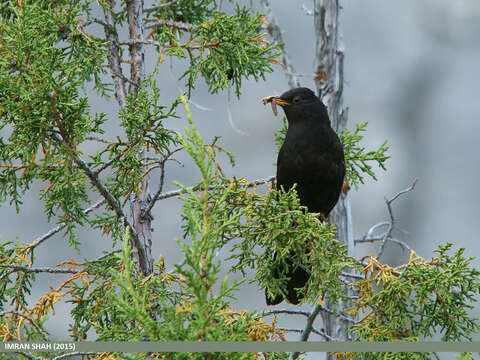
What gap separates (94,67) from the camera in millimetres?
3846

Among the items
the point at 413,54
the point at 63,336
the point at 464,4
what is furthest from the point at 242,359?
the point at 464,4

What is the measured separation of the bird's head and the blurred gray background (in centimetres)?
684

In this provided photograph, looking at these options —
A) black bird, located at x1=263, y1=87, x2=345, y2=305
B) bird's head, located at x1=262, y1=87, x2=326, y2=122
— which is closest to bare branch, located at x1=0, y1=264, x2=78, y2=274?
black bird, located at x1=263, y1=87, x2=345, y2=305

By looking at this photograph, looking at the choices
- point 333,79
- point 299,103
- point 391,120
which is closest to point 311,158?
point 299,103

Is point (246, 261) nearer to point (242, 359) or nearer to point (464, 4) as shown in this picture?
point (242, 359)

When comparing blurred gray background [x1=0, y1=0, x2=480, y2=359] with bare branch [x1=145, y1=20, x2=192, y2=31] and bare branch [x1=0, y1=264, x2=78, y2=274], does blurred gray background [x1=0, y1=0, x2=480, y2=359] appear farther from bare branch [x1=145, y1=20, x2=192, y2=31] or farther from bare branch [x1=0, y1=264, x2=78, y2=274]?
bare branch [x1=0, y1=264, x2=78, y2=274]

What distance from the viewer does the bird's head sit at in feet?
14.4

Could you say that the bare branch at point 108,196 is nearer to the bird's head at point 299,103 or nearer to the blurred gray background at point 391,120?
the bird's head at point 299,103

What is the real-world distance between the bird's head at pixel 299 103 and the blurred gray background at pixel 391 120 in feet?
22.4

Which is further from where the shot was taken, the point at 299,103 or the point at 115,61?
the point at 299,103

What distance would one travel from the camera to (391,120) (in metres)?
14.1

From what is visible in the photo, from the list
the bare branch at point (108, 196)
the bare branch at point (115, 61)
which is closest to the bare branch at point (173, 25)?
the bare branch at point (115, 61)

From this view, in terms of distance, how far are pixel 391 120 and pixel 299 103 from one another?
10.1 metres

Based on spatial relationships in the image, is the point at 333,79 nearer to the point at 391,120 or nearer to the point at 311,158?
the point at 311,158
